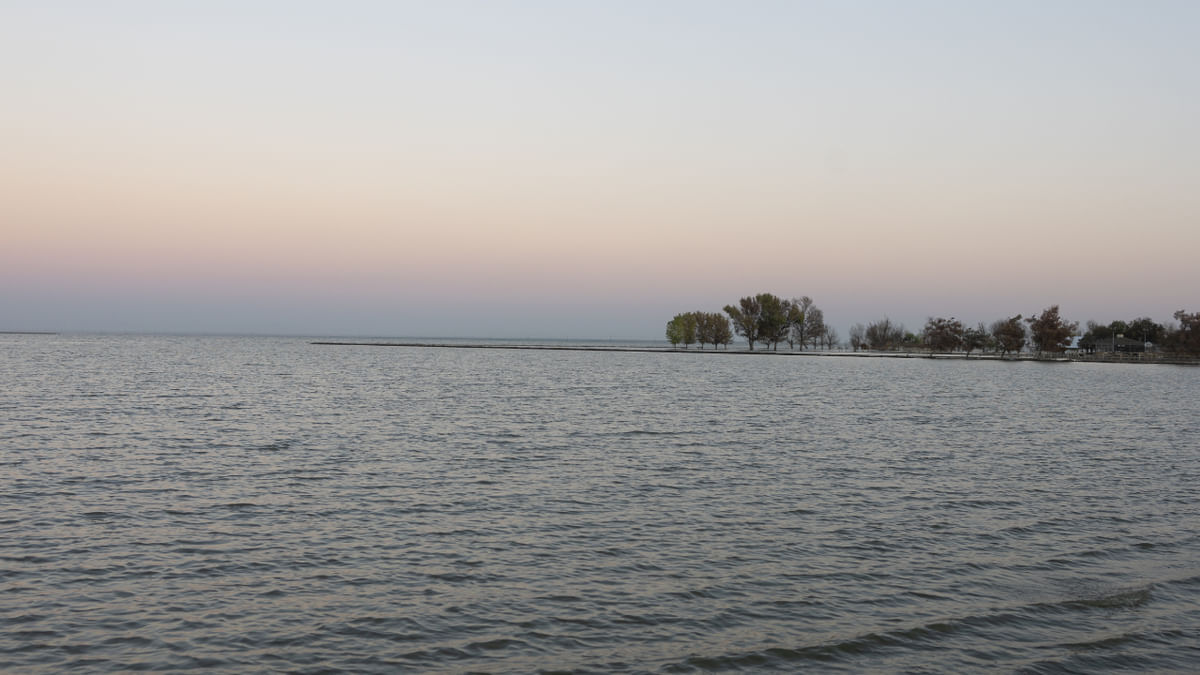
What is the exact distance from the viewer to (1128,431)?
46094 millimetres

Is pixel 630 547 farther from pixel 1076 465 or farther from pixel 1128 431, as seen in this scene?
pixel 1128 431

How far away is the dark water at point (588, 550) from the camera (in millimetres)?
12727

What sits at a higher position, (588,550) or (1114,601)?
(1114,601)

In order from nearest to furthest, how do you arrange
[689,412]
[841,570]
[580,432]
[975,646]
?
[975,646] → [841,570] → [580,432] → [689,412]

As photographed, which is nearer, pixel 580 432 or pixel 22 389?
pixel 580 432

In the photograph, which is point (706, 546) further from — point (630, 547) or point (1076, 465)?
point (1076, 465)

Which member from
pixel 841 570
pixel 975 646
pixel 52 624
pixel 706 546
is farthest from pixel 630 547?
pixel 52 624

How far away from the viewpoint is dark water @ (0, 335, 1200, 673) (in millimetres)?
12727

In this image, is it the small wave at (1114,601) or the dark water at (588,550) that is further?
the small wave at (1114,601)

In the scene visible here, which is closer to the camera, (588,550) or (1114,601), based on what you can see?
(1114,601)

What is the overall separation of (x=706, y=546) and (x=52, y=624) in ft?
42.5

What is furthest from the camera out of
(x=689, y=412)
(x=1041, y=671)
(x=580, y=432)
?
(x=689, y=412)

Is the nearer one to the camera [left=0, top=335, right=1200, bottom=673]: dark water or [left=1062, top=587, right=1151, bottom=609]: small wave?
[left=0, top=335, right=1200, bottom=673]: dark water

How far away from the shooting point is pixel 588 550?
18422mm
